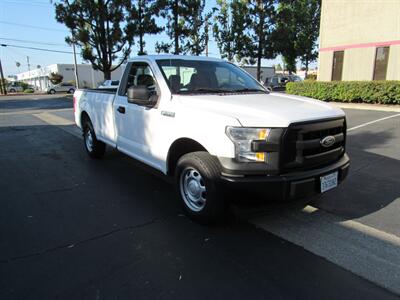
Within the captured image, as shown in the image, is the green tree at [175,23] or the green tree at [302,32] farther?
the green tree at [302,32]

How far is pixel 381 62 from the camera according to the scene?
1761cm

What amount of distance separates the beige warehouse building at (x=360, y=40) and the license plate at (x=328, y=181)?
1639cm

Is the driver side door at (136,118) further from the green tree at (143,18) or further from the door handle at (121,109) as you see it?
the green tree at (143,18)

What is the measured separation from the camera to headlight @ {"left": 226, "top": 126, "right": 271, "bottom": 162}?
309 cm

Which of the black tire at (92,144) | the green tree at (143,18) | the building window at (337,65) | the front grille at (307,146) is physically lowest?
the black tire at (92,144)

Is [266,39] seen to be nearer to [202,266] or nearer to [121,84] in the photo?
[121,84]

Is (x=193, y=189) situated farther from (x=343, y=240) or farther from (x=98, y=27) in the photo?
(x=98, y=27)

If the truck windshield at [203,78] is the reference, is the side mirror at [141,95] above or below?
below

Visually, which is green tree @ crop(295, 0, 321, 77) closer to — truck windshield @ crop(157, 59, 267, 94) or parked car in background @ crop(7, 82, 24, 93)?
truck windshield @ crop(157, 59, 267, 94)

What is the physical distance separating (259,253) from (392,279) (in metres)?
1.14

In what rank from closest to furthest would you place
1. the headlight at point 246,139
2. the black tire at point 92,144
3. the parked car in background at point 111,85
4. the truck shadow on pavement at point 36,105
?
the headlight at point 246,139
the black tire at point 92,144
the parked car in background at point 111,85
the truck shadow on pavement at point 36,105

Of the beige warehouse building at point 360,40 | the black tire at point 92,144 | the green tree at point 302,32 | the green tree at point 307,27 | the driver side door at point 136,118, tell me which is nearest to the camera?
the driver side door at point 136,118

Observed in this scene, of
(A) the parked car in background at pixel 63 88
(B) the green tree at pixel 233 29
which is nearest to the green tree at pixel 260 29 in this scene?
(B) the green tree at pixel 233 29

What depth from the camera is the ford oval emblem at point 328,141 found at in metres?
3.42
